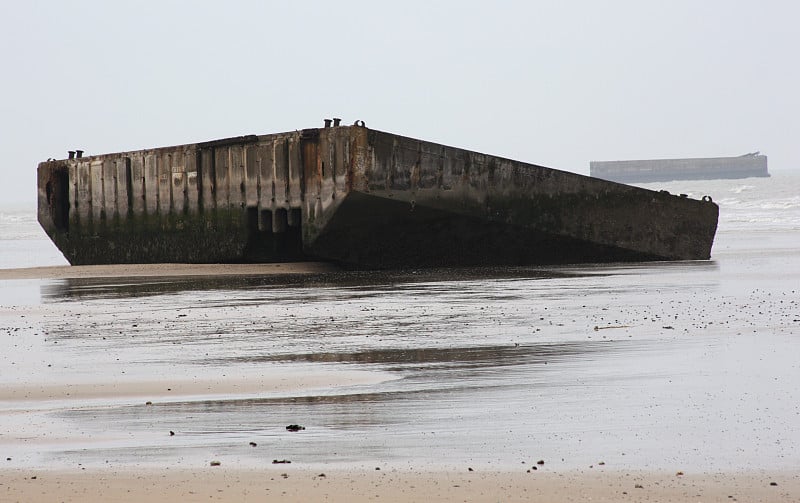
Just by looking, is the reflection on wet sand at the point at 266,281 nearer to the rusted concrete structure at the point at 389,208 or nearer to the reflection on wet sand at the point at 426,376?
the rusted concrete structure at the point at 389,208

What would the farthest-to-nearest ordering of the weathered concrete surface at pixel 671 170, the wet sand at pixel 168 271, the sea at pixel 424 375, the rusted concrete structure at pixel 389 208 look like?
the weathered concrete surface at pixel 671 170
the wet sand at pixel 168 271
the rusted concrete structure at pixel 389 208
the sea at pixel 424 375

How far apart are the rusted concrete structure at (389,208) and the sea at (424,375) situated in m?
3.40

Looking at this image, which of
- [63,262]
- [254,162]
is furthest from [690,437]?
[63,262]

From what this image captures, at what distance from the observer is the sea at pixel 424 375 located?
5262 millimetres

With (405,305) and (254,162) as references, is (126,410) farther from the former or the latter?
(254,162)

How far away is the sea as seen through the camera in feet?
17.3

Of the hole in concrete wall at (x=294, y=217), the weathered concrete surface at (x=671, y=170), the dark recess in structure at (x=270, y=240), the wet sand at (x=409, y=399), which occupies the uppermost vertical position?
the weathered concrete surface at (x=671, y=170)

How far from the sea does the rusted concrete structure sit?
3401mm

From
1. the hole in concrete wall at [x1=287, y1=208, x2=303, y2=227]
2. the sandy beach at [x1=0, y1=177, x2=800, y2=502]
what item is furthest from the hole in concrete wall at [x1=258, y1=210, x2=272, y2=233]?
the sandy beach at [x1=0, y1=177, x2=800, y2=502]

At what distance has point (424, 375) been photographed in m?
7.46

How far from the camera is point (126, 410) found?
648cm

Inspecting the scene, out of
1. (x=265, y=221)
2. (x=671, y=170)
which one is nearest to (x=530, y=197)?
(x=265, y=221)

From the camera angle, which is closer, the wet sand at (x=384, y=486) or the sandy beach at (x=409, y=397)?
the wet sand at (x=384, y=486)

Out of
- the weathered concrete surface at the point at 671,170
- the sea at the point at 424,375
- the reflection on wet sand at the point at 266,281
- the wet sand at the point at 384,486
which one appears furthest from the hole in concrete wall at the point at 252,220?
the weathered concrete surface at the point at 671,170
